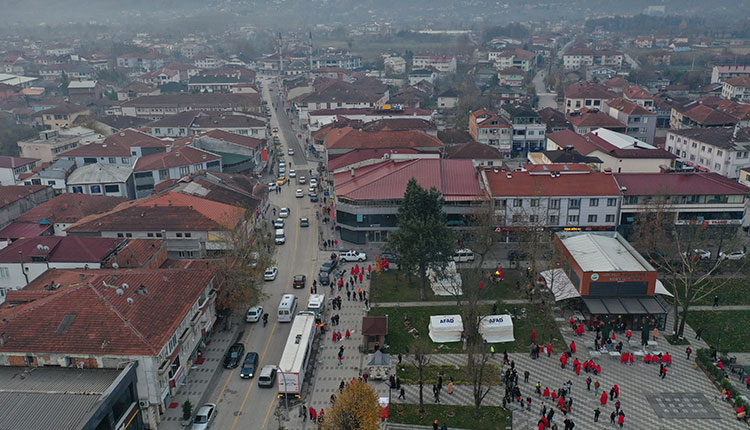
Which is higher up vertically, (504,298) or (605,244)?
(605,244)

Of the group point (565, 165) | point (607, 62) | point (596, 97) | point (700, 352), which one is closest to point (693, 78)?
point (607, 62)

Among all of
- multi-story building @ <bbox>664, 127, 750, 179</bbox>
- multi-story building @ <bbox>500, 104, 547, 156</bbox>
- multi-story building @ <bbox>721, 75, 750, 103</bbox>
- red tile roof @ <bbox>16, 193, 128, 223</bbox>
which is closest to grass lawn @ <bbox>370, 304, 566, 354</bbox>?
red tile roof @ <bbox>16, 193, 128, 223</bbox>

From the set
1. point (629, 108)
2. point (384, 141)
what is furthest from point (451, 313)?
point (629, 108)

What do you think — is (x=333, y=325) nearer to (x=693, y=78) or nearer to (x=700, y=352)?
(x=700, y=352)

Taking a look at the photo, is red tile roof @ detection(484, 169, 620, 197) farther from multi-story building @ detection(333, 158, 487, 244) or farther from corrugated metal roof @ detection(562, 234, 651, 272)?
corrugated metal roof @ detection(562, 234, 651, 272)

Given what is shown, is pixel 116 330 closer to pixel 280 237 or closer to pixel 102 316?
pixel 102 316

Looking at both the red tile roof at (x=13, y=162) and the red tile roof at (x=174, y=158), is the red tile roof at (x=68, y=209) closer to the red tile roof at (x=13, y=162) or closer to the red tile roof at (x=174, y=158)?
the red tile roof at (x=174, y=158)
